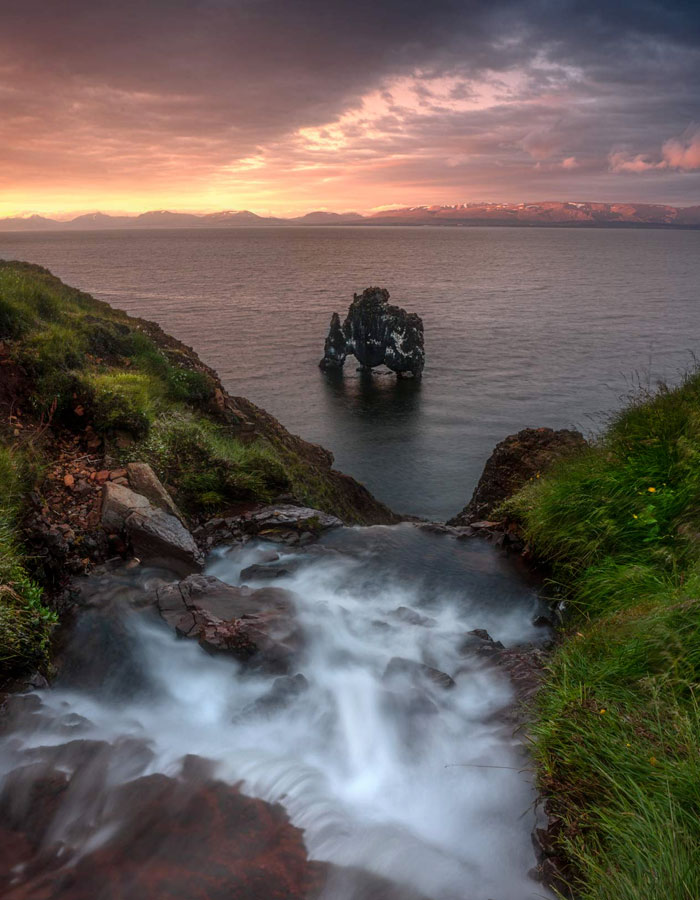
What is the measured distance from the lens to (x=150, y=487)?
9.11 m

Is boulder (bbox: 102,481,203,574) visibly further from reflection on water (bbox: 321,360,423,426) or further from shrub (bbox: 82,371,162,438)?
reflection on water (bbox: 321,360,423,426)

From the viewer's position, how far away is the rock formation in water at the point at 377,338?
59.0 meters

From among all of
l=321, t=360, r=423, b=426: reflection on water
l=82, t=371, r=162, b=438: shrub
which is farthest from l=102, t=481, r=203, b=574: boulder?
l=321, t=360, r=423, b=426: reflection on water

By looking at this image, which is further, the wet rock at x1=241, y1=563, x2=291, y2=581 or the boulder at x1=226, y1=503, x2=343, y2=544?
the boulder at x1=226, y1=503, x2=343, y2=544

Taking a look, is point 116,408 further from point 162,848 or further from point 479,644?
point 162,848

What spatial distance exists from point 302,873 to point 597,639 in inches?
119

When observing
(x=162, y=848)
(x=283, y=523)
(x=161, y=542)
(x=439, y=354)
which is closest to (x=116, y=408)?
(x=161, y=542)

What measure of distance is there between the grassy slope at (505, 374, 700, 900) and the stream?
0.77m

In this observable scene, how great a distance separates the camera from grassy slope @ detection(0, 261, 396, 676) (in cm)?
747

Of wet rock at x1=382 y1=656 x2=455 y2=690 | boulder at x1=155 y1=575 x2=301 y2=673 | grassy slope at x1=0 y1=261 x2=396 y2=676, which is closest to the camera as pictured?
wet rock at x1=382 y1=656 x2=455 y2=690

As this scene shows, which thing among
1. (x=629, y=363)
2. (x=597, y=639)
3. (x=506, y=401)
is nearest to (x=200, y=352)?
(x=506, y=401)

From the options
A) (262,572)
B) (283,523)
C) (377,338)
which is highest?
(377,338)

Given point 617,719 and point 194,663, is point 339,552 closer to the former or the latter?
point 194,663

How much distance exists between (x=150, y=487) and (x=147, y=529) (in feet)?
3.82
